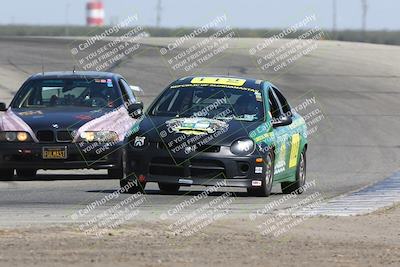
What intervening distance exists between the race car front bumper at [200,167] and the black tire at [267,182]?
0.10 meters

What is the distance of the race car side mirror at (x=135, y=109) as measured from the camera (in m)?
16.4

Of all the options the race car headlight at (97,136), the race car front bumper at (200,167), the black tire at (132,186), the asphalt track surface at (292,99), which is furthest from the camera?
the race car headlight at (97,136)

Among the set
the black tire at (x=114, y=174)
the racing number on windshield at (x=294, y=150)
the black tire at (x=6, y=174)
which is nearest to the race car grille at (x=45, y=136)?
the black tire at (x=6, y=174)

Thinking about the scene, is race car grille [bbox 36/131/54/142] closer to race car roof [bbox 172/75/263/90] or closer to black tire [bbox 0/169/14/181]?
black tire [bbox 0/169/14/181]

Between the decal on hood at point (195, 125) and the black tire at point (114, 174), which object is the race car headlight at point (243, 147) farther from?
the black tire at point (114, 174)

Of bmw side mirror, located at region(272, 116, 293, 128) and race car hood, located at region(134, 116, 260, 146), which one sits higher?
race car hood, located at region(134, 116, 260, 146)

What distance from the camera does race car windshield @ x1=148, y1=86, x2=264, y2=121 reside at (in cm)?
1425

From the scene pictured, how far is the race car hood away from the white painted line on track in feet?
4.40

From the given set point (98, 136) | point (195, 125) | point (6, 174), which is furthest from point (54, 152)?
point (195, 125)

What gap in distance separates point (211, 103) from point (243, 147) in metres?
0.95

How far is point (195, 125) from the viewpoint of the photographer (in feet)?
44.9

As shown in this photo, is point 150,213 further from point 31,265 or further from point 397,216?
point 31,265

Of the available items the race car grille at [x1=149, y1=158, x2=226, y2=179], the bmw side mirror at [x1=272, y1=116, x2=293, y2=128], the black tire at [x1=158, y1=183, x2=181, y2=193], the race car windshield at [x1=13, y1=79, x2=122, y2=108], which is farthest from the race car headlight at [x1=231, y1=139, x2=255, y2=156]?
the race car windshield at [x1=13, y1=79, x2=122, y2=108]

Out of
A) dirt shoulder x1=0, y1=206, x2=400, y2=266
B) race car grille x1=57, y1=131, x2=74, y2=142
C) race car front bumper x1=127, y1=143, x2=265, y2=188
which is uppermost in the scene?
dirt shoulder x1=0, y1=206, x2=400, y2=266
